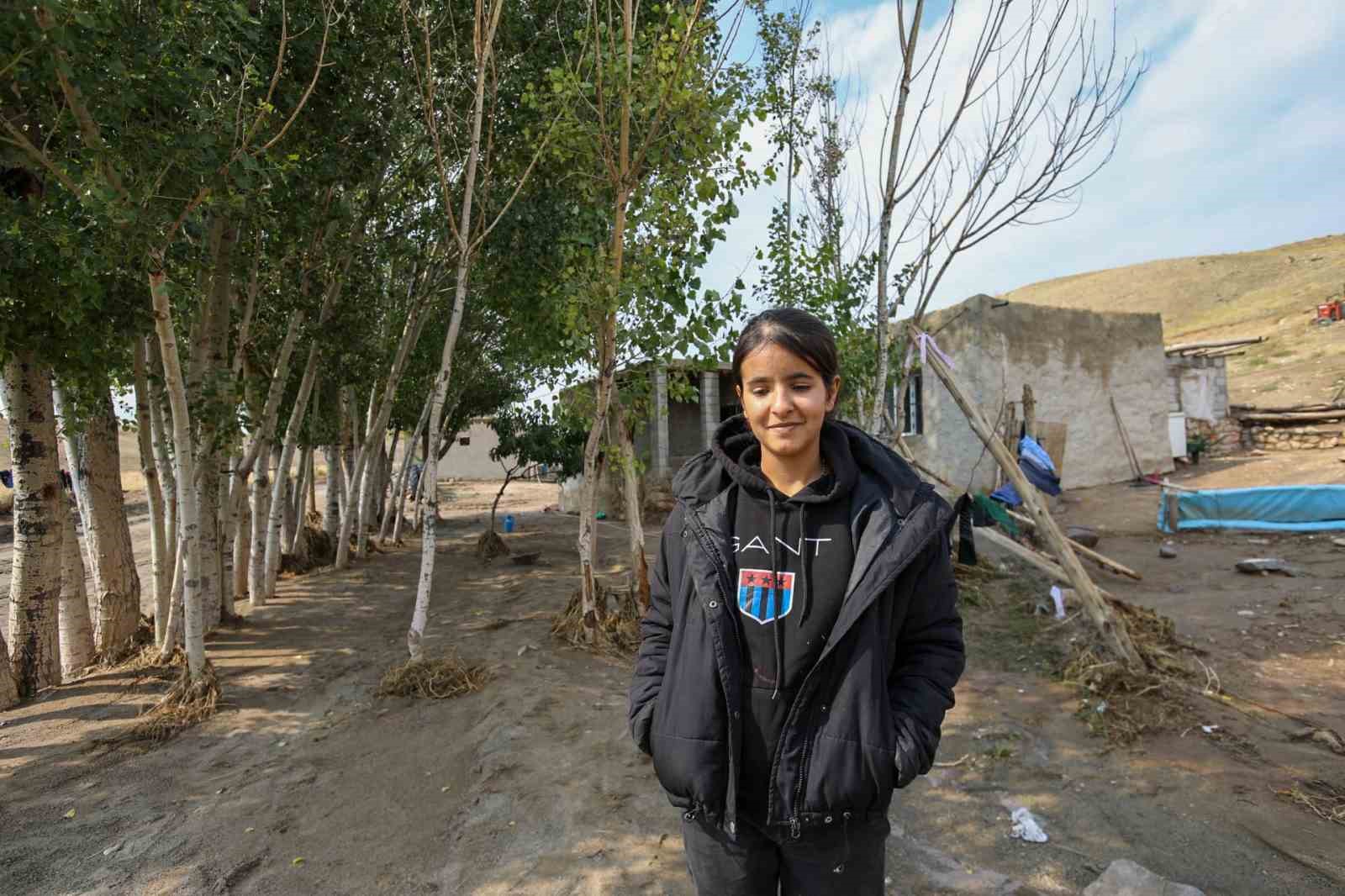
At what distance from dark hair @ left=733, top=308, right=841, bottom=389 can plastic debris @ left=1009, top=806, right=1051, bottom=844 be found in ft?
9.48

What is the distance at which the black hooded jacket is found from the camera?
4.82 feet

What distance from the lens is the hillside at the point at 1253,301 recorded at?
21125 mm

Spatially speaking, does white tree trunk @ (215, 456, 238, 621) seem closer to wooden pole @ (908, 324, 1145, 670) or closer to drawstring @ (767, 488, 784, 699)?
wooden pole @ (908, 324, 1145, 670)

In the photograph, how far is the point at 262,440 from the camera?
25.5ft

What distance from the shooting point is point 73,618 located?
5.80m

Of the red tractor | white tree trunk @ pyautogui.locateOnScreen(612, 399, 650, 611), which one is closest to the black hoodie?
white tree trunk @ pyautogui.locateOnScreen(612, 399, 650, 611)

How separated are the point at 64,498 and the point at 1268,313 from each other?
42.9m

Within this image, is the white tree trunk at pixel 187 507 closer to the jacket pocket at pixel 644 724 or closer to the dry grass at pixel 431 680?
the dry grass at pixel 431 680

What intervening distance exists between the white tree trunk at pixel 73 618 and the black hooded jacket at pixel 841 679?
6.12 m

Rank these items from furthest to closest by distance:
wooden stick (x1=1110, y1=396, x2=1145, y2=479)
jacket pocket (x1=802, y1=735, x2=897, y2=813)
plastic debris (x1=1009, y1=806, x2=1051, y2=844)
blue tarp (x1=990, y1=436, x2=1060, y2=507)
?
1. wooden stick (x1=1110, y1=396, x2=1145, y2=479)
2. blue tarp (x1=990, y1=436, x2=1060, y2=507)
3. plastic debris (x1=1009, y1=806, x2=1051, y2=844)
4. jacket pocket (x1=802, y1=735, x2=897, y2=813)

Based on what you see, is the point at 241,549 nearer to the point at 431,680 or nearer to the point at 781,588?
the point at 431,680

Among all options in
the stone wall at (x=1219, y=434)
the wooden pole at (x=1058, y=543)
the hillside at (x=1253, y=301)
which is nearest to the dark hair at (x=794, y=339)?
the wooden pole at (x=1058, y=543)

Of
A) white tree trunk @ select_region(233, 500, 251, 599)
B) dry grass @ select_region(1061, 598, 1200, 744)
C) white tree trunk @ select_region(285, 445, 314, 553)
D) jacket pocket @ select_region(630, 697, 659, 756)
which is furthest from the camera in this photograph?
white tree trunk @ select_region(285, 445, 314, 553)

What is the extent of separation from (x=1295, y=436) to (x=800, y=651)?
18.7 meters
